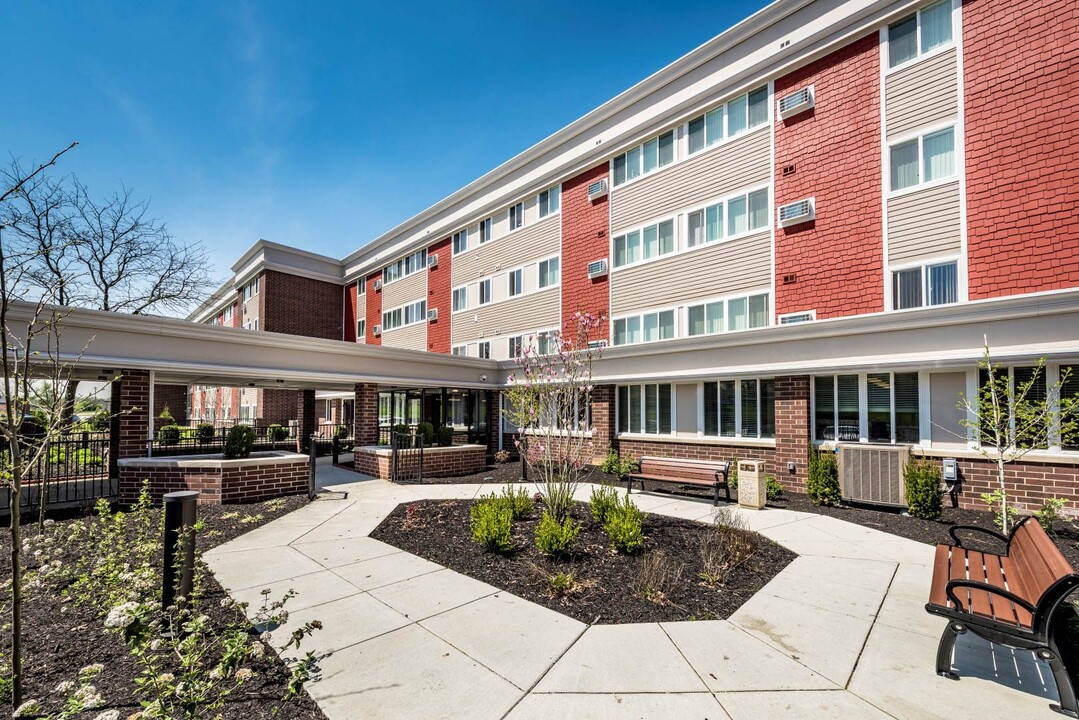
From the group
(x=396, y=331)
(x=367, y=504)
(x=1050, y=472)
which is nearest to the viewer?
(x=1050, y=472)

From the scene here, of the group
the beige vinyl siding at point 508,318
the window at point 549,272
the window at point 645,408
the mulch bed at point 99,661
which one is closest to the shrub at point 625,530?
the mulch bed at point 99,661

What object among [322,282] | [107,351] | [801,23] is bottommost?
[107,351]

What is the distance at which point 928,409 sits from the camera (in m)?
10.4

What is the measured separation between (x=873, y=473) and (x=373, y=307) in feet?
97.0

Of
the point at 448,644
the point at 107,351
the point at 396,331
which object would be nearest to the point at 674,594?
the point at 448,644

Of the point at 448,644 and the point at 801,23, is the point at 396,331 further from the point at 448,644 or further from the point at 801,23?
the point at 448,644

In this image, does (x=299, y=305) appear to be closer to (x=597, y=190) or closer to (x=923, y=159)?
(x=597, y=190)

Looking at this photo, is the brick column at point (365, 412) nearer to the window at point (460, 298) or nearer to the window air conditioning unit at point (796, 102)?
the window at point (460, 298)

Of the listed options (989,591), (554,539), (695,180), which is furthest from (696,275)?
(989,591)

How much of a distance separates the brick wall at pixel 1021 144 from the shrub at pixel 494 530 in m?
11.5

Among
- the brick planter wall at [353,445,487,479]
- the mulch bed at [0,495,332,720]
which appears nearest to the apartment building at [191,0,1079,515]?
the brick planter wall at [353,445,487,479]

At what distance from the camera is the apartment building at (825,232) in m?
10.1

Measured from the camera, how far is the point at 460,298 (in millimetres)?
25984

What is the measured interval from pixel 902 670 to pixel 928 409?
8.49m
